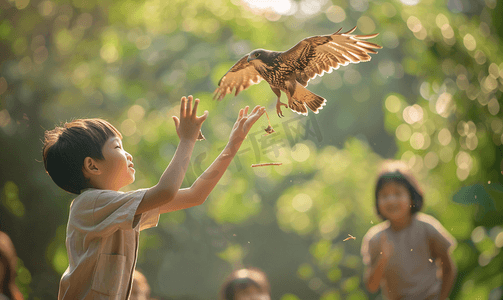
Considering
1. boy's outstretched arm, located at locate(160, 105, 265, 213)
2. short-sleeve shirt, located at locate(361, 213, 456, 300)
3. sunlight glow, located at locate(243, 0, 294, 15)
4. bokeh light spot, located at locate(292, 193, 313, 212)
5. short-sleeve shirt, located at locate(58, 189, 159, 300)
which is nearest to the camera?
short-sleeve shirt, located at locate(58, 189, 159, 300)

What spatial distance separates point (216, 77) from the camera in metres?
0.92

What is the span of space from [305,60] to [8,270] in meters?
0.87

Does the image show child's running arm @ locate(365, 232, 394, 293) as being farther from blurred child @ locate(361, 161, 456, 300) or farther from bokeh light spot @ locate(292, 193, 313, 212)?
bokeh light spot @ locate(292, 193, 313, 212)

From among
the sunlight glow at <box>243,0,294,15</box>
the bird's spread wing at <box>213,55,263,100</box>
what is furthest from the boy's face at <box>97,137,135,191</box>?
the sunlight glow at <box>243,0,294,15</box>

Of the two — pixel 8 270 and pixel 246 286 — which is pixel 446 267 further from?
pixel 8 270

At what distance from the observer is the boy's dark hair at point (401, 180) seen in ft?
2.55

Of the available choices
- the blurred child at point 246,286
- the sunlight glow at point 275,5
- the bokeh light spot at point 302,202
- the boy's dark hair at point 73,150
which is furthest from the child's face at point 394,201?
the boy's dark hair at point 73,150

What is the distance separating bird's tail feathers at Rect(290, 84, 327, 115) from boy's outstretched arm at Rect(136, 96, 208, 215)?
0.57 ft

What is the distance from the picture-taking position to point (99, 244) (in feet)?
1.47

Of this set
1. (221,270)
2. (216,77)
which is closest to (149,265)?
(221,270)

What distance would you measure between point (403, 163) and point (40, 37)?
1.01m

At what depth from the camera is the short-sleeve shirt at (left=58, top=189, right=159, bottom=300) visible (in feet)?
1.39

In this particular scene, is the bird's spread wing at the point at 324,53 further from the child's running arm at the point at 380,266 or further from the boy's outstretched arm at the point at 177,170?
the child's running arm at the point at 380,266

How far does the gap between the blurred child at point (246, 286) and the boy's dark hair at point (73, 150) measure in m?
0.49
